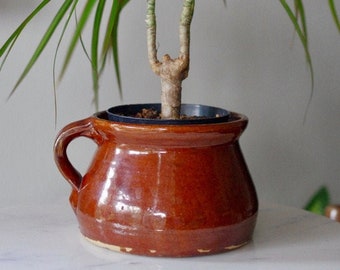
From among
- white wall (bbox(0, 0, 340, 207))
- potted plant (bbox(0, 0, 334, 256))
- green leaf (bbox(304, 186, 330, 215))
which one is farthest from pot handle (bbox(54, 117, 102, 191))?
green leaf (bbox(304, 186, 330, 215))

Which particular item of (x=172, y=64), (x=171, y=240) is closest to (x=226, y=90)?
(x=172, y=64)

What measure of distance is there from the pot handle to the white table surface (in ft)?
0.23

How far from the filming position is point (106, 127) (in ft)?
2.36

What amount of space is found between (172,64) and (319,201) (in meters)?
0.60

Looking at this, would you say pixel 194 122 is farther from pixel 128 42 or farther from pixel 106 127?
pixel 128 42

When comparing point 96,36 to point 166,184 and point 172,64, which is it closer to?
point 172,64

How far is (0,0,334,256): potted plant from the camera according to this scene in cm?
69

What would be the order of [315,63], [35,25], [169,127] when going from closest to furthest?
[169,127] < [35,25] < [315,63]

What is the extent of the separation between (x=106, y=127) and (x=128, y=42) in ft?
1.30

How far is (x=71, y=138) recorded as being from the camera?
79 cm

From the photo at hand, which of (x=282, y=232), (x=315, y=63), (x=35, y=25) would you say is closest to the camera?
(x=282, y=232)

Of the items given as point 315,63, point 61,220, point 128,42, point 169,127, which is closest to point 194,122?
point 169,127

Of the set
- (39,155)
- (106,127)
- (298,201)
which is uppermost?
(106,127)

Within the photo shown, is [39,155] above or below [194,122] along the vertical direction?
below
